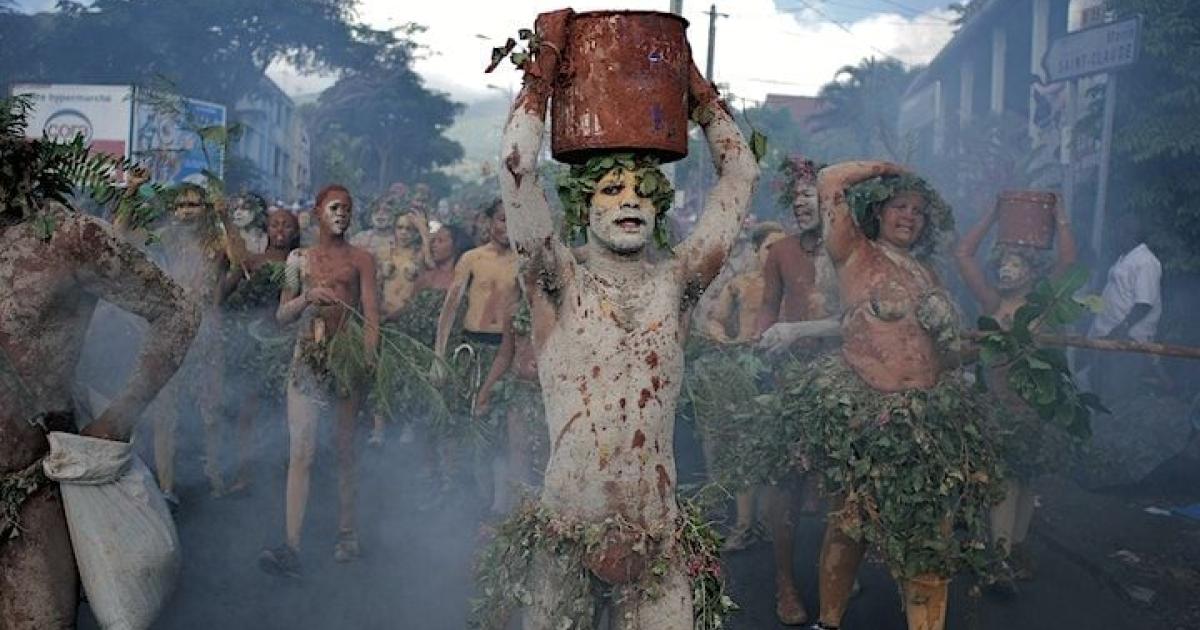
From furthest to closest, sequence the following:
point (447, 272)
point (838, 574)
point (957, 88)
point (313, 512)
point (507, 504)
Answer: point (957, 88) < point (447, 272) < point (313, 512) < point (507, 504) < point (838, 574)

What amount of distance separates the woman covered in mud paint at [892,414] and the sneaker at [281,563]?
3.11 meters

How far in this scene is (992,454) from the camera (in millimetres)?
5504

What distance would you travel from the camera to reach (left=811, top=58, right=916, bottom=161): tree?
3559cm

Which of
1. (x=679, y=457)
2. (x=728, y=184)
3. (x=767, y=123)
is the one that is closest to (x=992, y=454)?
(x=728, y=184)

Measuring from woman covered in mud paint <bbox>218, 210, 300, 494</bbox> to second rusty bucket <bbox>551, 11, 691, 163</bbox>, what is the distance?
4532 mm

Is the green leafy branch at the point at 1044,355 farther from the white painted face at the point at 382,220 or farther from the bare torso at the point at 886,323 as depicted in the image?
the white painted face at the point at 382,220

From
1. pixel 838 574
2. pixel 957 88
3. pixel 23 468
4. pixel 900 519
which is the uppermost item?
pixel 957 88

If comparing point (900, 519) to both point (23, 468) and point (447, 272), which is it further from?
point (447, 272)

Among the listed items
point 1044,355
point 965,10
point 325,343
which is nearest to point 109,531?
point 325,343

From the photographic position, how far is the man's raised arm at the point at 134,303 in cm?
360

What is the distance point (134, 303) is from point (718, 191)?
2.09 metres

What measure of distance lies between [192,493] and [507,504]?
2785 millimetres

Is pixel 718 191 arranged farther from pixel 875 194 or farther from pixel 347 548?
pixel 347 548

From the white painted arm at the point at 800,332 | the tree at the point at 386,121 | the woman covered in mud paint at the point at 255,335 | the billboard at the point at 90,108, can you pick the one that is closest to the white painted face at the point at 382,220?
the woman covered in mud paint at the point at 255,335
